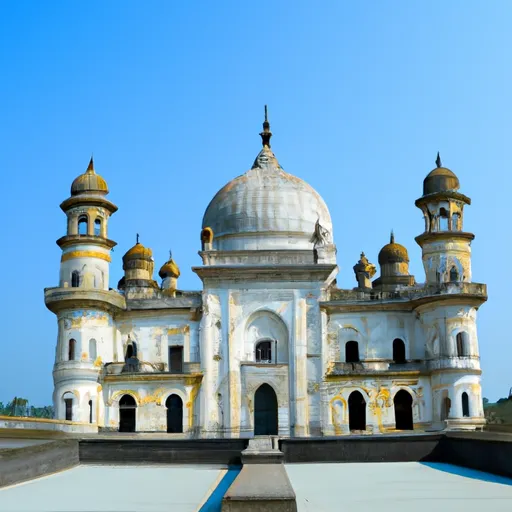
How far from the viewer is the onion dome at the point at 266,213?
40.9 m

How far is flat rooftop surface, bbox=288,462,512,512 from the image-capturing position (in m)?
8.94

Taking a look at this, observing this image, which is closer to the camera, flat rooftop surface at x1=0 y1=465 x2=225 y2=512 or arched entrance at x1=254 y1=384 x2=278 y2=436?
flat rooftop surface at x1=0 y1=465 x2=225 y2=512

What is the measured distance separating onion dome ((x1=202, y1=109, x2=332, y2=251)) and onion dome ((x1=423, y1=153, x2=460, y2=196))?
18.2 feet

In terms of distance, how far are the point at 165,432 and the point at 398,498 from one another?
28398 mm

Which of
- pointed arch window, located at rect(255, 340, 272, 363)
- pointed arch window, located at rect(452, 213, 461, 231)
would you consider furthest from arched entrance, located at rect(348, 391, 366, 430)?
pointed arch window, located at rect(452, 213, 461, 231)

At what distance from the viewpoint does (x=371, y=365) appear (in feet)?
124

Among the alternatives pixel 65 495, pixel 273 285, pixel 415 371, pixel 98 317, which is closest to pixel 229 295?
pixel 273 285

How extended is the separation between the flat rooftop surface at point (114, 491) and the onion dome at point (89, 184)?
88.0ft

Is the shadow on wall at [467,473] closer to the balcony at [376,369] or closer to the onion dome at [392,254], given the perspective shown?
the balcony at [376,369]

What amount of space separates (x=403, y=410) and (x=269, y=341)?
6.79 meters

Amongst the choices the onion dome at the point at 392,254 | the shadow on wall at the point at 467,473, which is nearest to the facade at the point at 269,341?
the onion dome at the point at 392,254

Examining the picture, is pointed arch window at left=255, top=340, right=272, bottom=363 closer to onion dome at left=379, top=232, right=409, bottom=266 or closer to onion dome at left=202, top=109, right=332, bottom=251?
onion dome at left=202, top=109, right=332, bottom=251

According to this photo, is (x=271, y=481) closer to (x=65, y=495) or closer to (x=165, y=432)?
(x=65, y=495)

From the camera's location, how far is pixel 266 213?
4150 centimetres
